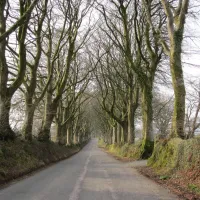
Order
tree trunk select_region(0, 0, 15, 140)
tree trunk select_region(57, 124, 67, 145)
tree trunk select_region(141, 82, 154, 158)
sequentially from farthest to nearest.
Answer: tree trunk select_region(57, 124, 67, 145)
tree trunk select_region(141, 82, 154, 158)
tree trunk select_region(0, 0, 15, 140)

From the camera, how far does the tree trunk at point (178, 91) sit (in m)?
16.0

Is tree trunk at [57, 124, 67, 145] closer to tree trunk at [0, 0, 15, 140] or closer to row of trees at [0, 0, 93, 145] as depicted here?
row of trees at [0, 0, 93, 145]

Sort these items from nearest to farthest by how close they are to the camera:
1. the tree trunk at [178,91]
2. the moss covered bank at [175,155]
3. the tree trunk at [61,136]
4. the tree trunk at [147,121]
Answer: the moss covered bank at [175,155], the tree trunk at [178,91], the tree trunk at [147,121], the tree trunk at [61,136]

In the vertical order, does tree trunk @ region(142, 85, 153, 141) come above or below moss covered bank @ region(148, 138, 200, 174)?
above

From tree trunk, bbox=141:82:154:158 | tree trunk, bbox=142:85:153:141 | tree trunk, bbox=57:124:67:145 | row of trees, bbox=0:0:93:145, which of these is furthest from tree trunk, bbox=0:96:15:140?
tree trunk, bbox=57:124:67:145

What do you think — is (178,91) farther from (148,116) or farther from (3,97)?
(148,116)

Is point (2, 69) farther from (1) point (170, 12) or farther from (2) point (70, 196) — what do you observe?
(2) point (70, 196)

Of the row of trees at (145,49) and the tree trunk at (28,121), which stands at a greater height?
the row of trees at (145,49)

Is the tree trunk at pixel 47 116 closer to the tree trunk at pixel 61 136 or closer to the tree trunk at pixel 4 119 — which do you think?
the tree trunk at pixel 4 119

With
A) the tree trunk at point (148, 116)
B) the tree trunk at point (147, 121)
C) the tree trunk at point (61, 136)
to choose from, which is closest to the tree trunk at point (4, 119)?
the tree trunk at point (147, 121)

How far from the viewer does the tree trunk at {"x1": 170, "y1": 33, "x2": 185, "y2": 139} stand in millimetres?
16016

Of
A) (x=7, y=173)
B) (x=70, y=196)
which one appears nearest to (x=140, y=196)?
(x=70, y=196)

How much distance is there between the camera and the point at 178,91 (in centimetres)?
1608

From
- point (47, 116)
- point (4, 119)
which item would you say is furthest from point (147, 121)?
point (4, 119)
